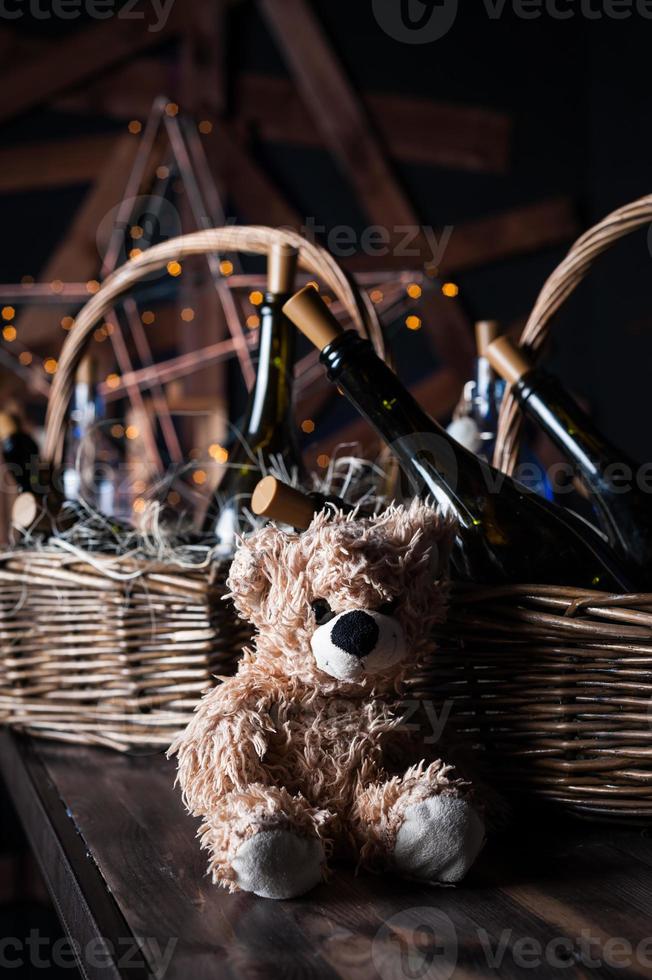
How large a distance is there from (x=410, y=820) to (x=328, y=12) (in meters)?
3.30

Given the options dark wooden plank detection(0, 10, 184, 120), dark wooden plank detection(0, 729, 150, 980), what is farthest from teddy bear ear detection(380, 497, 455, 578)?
dark wooden plank detection(0, 10, 184, 120)

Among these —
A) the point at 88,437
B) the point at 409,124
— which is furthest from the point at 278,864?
the point at 409,124

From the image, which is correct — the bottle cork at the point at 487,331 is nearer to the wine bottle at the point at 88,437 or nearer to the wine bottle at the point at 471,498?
the wine bottle at the point at 471,498

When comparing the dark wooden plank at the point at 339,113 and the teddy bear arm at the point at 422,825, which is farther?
the dark wooden plank at the point at 339,113

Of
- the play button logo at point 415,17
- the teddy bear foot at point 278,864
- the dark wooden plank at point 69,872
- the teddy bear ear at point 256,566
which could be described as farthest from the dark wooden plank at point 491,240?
the teddy bear foot at point 278,864

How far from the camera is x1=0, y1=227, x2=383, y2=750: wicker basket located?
723 millimetres

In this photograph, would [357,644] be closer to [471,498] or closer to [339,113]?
[471,498]

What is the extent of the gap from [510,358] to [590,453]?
0.10 metres

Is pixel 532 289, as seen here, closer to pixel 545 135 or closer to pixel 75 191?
pixel 545 135

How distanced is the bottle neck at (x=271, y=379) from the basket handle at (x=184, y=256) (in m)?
0.05

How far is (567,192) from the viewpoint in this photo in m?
3.32

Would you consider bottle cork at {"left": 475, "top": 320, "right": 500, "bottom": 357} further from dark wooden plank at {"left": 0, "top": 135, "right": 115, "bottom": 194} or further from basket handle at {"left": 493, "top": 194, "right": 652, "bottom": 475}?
dark wooden plank at {"left": 0, "top": 135, "right": 115, "bottom": 194}

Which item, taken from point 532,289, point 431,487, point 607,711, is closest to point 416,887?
point 607,711

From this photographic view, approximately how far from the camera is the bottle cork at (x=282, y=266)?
0.81 metres
